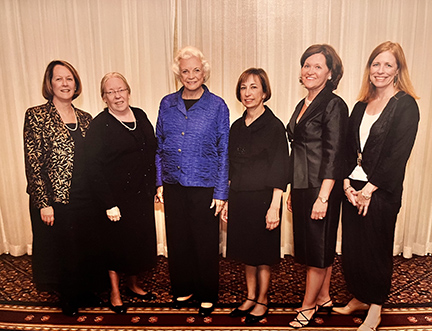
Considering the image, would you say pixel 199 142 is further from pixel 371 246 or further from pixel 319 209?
pixel 371 246

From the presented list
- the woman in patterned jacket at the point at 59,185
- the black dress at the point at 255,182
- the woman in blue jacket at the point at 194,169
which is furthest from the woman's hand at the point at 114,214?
the black dress at the point at 255,182

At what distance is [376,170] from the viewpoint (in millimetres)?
2525

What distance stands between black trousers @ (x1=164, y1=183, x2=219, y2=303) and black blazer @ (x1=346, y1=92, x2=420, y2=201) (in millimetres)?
1144

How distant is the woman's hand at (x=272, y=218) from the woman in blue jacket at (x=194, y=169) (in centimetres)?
34

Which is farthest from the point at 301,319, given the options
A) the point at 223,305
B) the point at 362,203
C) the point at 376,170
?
the point at 376,170

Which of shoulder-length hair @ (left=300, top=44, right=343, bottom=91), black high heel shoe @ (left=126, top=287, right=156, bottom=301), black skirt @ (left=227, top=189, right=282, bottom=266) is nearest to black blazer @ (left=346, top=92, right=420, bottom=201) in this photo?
Result: shoulder-length hair @ (left=300, top=44, right=343, bottom=91)

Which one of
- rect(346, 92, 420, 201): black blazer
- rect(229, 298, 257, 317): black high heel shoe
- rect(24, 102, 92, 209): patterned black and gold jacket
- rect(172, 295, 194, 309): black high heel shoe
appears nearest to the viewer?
rect(346, 92, 420, 201): black blazer

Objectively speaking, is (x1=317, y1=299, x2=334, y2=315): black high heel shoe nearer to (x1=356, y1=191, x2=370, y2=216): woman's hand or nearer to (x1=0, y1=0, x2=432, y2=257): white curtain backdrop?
(x1=356, y1=191, x2=370, y2=216): woman's hand

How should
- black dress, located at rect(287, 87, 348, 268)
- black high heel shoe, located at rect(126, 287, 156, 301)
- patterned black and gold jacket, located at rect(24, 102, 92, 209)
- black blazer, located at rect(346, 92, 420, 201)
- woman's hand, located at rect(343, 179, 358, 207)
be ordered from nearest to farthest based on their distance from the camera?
black blazer, located at rect(346, 92, 420, 201) → black dress, located at rect(287, 87, 348, 268) → woman's hand, located at rect(343, 179, 358, 207) → patterned black and gold jacket, located at rect(24, 102, 92, 209) → black high heel shoe, located at rect(126, 287, 156, 301)

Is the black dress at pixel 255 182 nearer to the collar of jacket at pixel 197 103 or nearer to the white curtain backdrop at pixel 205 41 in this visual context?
the collar of jacket at pixel 197 103

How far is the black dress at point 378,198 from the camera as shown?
8.04 ft

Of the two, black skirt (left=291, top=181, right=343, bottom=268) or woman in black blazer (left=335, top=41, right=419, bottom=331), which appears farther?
black skirt (left=291, top=181, right=343, bottom=268)

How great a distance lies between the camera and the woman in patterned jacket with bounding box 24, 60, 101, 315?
2.77m

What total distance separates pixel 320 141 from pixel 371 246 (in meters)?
0.82
